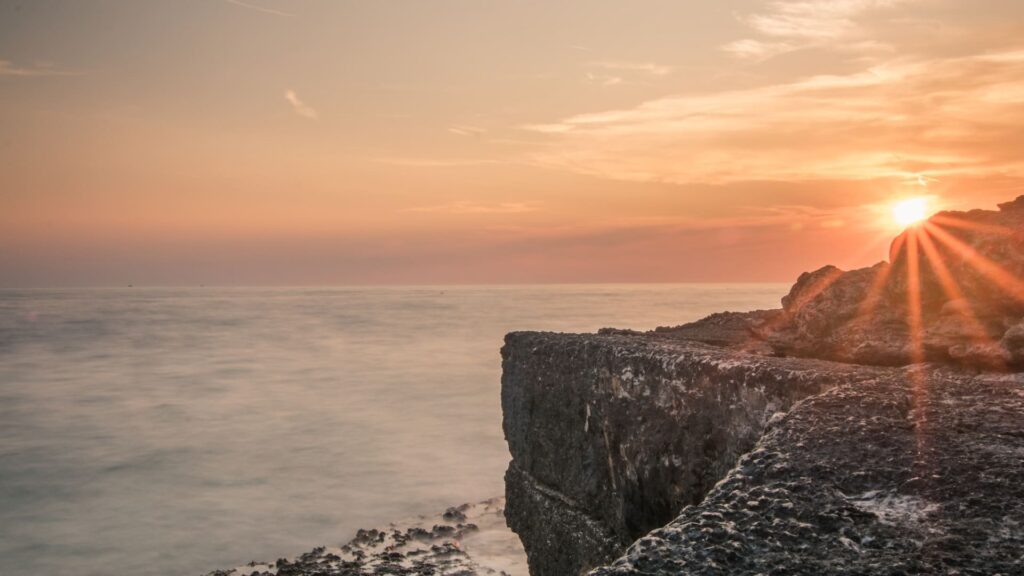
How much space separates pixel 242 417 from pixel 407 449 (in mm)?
6210

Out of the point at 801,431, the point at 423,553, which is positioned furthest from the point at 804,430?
the point at 423,553

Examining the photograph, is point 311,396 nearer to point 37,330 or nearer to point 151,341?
point 151,341

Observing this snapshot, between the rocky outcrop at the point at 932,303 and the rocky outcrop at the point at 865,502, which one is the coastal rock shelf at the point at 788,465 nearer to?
the rocky outcrop at the point at 865,502

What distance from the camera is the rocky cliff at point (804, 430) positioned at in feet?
5.27

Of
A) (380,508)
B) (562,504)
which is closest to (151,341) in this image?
(380,508)

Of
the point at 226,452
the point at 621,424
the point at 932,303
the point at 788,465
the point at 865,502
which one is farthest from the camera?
the point at 226,452

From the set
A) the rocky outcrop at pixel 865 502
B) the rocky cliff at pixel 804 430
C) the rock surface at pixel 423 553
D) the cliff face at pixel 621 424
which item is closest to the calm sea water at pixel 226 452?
the rock surface at pixel 423 553

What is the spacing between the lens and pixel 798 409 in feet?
7.76

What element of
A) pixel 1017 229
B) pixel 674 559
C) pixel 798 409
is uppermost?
pixel 1017 229

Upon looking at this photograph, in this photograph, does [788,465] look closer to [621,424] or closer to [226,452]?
[621,424]

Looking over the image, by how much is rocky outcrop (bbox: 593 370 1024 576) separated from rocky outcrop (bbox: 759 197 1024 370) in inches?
69.4

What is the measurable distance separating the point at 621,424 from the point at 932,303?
2160mm

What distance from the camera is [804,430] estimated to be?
217 cm

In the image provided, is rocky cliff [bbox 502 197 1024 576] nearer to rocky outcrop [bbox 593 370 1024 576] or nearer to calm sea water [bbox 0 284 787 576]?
rocky outcrop [bbox 593 370 1024 576]
